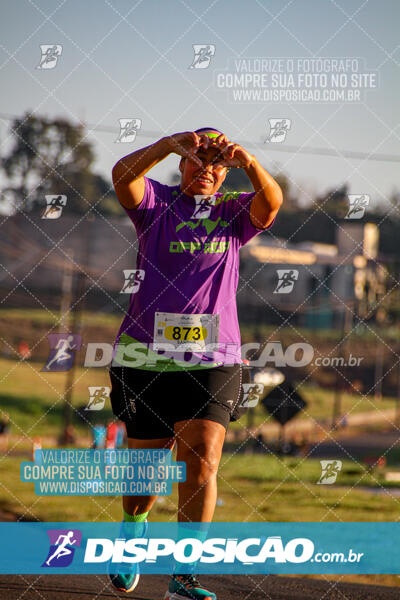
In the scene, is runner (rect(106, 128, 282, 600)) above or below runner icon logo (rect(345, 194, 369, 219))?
below

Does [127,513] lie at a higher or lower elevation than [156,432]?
lower

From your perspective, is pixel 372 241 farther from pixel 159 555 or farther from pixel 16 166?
pixel 159 555

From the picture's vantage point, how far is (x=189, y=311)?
3.75 meters

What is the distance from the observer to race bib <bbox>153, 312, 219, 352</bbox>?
3750mm

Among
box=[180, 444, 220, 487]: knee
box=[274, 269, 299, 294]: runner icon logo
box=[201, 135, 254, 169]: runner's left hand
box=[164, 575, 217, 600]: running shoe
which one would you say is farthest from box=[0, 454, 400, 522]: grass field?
box=[201, 135, 254, 169]: runner's left hand

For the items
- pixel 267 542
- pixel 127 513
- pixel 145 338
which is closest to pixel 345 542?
pixel 267 542

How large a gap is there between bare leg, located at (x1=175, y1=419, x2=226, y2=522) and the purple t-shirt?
0.32 meters

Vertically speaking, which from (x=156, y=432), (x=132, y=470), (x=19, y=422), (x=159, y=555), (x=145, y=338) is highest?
(x=145, y=338)

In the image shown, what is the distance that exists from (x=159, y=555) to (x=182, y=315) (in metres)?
1.44

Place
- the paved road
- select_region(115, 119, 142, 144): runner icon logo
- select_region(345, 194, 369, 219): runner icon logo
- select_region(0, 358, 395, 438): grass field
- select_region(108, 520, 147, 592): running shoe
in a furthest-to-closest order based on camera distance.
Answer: select_region(0, 358, 395, 438): grass field
select_region(345, 194, 369, 219): runner icon logo
select_region(115, 119, 142, 144): runner icon logo
the paved road
select_region(108, 520, 147, 592): running shoe

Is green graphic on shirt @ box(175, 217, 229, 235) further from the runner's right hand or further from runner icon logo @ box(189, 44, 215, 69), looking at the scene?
runner icon logo @ box(189, 44, 215, 69)

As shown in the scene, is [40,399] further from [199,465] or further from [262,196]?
[262,196]

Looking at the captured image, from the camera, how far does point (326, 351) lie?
36.8 metres

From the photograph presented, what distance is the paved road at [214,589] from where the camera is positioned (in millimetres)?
4191
